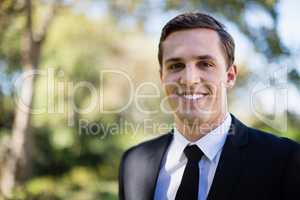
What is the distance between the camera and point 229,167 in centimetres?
→ 204

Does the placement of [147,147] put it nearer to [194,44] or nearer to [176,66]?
[176,66]

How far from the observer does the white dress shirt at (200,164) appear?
2090mm

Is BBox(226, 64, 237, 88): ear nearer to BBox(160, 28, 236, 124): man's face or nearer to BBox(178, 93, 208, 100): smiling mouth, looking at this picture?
BBox(160, 28, 236, 124): man's face

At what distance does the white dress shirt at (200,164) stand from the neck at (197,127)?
0.02 meters

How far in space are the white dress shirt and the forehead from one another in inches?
13.1

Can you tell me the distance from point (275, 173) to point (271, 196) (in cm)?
10

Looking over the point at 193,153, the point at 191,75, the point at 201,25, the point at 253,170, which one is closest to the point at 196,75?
the point at 191,75

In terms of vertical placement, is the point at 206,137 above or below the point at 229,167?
above

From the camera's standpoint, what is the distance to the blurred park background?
5.72m

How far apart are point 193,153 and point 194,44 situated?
50 cm

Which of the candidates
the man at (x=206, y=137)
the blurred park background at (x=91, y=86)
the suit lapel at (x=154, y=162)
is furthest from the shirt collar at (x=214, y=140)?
the blurred park background at (x=91, y=86)

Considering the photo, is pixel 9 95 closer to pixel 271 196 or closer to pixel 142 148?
pixel 142 148

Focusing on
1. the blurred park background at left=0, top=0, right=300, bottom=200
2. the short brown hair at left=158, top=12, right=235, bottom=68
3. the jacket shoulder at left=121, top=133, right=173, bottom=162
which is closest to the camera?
the short brown hair at left=158, top=12, right=235, bottom=68

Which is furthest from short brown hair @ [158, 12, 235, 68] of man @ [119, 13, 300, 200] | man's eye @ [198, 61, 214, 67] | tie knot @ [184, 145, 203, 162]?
tie knot @ [184, 145, 203, 162]
